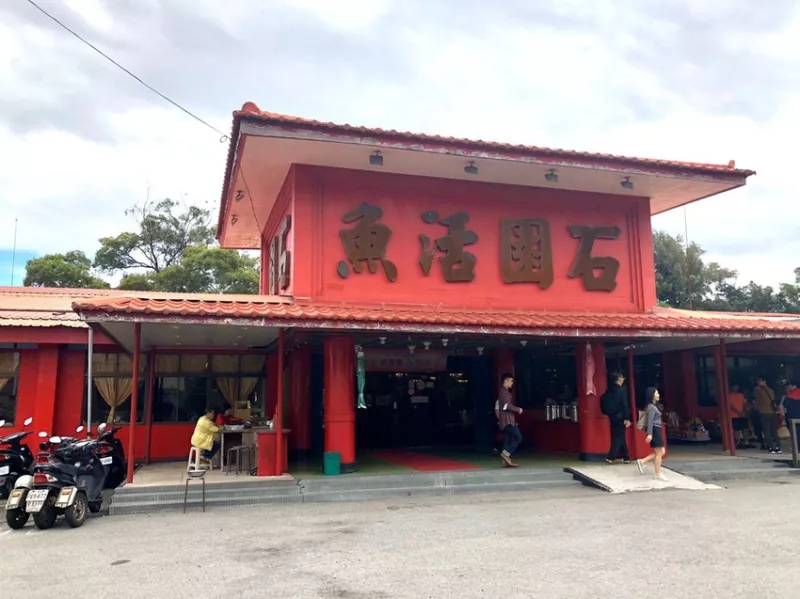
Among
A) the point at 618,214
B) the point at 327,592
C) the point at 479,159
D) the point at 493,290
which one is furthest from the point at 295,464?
the point at 618,214

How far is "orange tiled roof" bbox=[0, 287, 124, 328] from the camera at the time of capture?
518 inches

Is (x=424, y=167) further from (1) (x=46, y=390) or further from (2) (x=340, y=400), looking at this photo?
(1) (x=46, y=390)

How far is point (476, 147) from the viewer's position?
36.1 ft

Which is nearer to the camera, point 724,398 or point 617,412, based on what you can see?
point 617,412

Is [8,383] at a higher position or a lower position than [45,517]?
higher

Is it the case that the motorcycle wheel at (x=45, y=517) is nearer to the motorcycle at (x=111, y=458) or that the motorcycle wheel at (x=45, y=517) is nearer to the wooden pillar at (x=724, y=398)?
the motorcycle at (x=111, y=458)

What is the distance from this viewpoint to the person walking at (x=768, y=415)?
13578mm

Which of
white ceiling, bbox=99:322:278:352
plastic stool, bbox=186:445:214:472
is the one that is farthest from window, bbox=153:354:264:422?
plastic stool, bbox=186:445:214:472

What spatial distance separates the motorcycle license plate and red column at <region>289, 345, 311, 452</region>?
5915 millimetres

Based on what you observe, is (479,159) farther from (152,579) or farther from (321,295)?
(152,579)

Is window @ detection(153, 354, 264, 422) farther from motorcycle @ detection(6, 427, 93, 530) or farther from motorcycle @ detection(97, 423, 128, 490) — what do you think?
motorcycle @ detection(6, 427, 93, 530)

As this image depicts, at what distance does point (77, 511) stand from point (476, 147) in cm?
795

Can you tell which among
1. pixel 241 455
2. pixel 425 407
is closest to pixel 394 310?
pixel 241 455

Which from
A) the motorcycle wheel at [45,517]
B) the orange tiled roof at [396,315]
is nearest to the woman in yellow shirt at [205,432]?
the orange tiled roof at [396,315]
